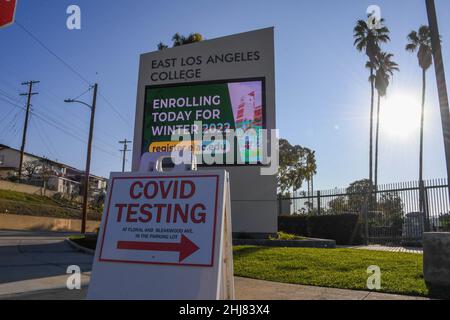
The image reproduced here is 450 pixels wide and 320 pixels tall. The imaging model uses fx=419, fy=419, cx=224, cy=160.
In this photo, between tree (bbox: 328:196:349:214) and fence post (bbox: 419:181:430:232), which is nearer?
fence post (bbox: 419:181:430:232)

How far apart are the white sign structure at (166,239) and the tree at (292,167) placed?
100 feet

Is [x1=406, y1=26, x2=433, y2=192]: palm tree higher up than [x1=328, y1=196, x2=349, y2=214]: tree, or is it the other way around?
[x1=406, y1=26, x2=433, y2=192]: palm tree

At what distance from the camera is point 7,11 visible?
6418mm

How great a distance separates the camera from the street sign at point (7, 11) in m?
6.32

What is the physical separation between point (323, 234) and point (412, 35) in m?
25.3

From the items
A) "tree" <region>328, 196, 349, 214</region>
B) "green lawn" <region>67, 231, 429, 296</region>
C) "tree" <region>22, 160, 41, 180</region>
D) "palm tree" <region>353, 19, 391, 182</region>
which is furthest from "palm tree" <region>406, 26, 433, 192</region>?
"tree" <region>22, 160, 41, 180</region>

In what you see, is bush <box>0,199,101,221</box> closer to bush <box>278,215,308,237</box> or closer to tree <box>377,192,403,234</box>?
bush <box>278,215,308,237</box>

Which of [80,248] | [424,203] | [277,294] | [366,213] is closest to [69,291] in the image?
Result: [277,294]

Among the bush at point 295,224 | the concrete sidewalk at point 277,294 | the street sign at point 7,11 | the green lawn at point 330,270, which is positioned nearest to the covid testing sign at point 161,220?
the concrete sidewalk at point 277,294

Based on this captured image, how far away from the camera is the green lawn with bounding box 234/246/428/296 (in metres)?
6.31

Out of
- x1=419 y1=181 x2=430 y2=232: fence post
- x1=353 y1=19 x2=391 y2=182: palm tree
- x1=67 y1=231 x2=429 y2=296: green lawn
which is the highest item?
x1=353 y1=19 x2=391 y2=182: palm tree

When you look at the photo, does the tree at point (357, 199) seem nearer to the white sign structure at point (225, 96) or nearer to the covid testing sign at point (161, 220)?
the white sign structure at point (225, 96)

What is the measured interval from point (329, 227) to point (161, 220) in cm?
1561
